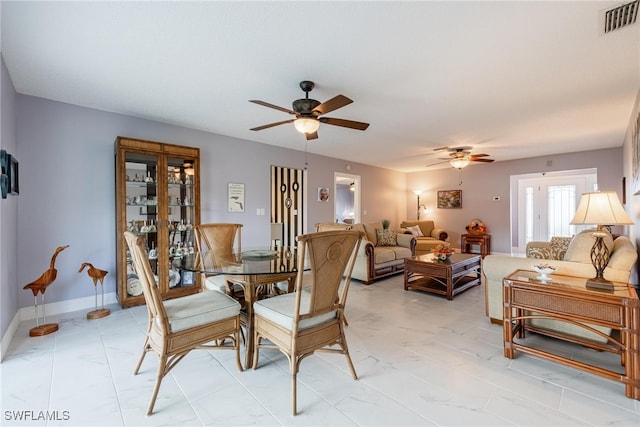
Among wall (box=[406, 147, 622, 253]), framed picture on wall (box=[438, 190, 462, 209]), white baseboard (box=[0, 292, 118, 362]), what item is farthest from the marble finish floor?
framed picture on wall (box=[438, 190, 462, 209])

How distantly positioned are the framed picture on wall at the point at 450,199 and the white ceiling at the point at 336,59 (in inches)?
145

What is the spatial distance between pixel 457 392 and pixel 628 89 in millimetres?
3448

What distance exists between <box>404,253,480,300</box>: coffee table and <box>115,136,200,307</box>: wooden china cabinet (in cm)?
295

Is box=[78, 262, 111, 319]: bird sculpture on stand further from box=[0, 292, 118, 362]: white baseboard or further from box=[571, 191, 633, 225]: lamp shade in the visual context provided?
box=[571, 191, 633, 225]: lamp shade

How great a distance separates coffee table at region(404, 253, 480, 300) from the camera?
364 centimetres

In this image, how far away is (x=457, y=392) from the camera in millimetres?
1755

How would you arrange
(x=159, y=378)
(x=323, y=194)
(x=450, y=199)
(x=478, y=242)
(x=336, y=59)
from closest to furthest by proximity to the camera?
1. (x=159, y=378)
2. (x=336, y=59)
3. (x=323, y=194)
4. (x=478, y=242)
5. (x=450, y=199)

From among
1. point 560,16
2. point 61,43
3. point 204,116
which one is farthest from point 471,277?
point 61,43

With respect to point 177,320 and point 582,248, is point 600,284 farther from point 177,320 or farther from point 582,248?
point 177,320

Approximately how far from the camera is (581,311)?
1.88 meters

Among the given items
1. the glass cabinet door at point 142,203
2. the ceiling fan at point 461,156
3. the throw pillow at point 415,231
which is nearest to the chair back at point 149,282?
the glass cabinet door at point 142,203

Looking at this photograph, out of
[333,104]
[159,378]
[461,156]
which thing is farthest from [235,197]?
[461,156]

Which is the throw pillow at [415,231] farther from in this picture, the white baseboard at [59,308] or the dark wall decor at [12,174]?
the dark wall decor at [12,174]

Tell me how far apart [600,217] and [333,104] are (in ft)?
7.36
